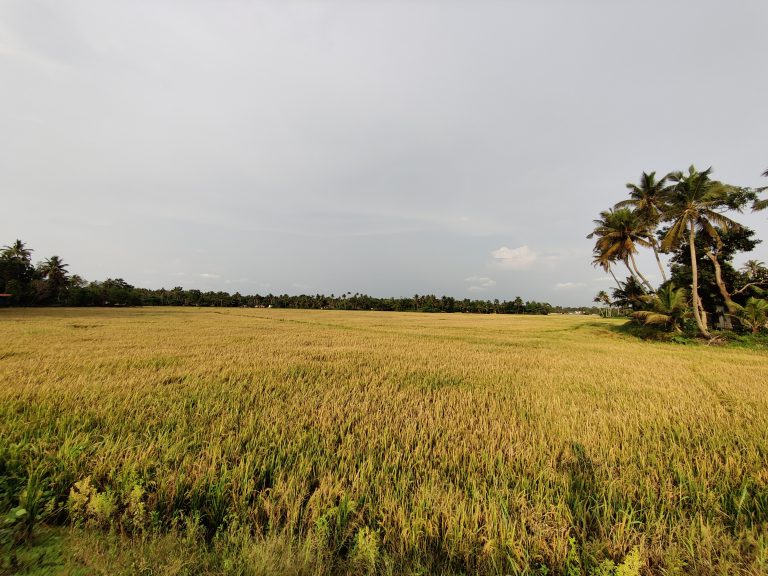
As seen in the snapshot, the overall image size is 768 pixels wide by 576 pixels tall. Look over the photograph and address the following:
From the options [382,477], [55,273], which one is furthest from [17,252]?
[382,477]

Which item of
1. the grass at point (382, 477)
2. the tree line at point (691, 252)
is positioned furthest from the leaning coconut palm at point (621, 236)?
the grass at point (382, 477)

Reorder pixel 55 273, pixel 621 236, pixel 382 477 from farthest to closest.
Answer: pixel 55 273 < pixel 621 236 < pixel 382 477

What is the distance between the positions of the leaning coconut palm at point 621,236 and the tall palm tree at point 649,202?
0.44m

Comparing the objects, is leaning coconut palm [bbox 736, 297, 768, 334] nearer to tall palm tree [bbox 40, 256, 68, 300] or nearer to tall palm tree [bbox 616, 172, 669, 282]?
tall palm tree [bbox 616, 172, 669, 282]

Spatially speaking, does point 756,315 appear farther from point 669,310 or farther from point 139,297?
point 139,297

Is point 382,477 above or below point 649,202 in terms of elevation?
below

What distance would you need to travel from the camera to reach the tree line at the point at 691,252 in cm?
1619

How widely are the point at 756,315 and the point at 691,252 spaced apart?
14.1 feet

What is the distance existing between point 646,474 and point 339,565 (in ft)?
9.62

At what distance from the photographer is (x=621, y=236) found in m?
24.2

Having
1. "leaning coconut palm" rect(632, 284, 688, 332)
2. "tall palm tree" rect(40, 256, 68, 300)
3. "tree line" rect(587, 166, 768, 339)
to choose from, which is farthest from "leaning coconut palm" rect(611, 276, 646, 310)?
"tall palm tree" rect(40, 256, 68, 300)

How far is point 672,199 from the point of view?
17.4 m

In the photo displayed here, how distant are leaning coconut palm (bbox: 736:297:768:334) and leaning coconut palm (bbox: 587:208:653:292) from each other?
652cm

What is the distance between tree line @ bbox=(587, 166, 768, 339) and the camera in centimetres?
1619
